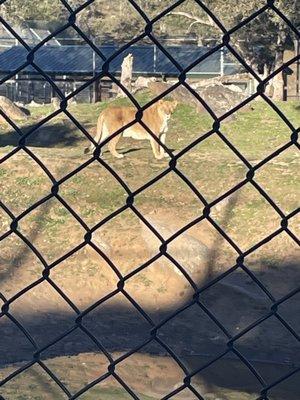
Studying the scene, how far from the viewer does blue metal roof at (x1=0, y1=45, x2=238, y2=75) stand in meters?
27.1

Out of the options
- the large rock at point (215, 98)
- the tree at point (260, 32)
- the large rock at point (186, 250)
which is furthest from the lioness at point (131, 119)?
the tree at point (260, 32)

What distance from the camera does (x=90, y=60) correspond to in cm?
2838

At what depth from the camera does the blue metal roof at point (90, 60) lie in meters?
27.1

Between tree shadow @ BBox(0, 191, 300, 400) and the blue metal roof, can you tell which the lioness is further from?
the blue metal roof

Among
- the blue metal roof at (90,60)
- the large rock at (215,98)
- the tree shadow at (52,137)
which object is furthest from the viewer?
the blue metal roof at (90,60)

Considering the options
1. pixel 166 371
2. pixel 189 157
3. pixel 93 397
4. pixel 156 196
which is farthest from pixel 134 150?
pixel 93 397

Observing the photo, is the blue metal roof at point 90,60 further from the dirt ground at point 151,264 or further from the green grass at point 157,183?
the dirt ground at point 151,264

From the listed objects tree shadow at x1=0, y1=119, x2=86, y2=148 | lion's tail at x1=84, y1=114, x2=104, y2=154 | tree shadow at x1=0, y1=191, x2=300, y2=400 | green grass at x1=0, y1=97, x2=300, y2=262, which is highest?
tree shadow at x1=0, y1=119, x2=86, y2=148

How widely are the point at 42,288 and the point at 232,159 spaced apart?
4.38 meters

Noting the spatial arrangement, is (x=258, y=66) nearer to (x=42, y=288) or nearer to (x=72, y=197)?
(x=72, y=197)

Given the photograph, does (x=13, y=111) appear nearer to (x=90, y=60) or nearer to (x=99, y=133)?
(x=99, y=133)

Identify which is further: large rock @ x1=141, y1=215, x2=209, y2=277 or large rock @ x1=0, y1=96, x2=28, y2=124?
large rock @ x1=0, y1=96, x2=28, y2=124

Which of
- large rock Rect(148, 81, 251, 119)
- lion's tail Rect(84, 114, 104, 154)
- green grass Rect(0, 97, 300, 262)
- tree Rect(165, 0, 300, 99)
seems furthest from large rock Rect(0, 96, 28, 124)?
tree Rect(165, 0, 300, 99)

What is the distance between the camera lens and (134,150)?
1396 cm
